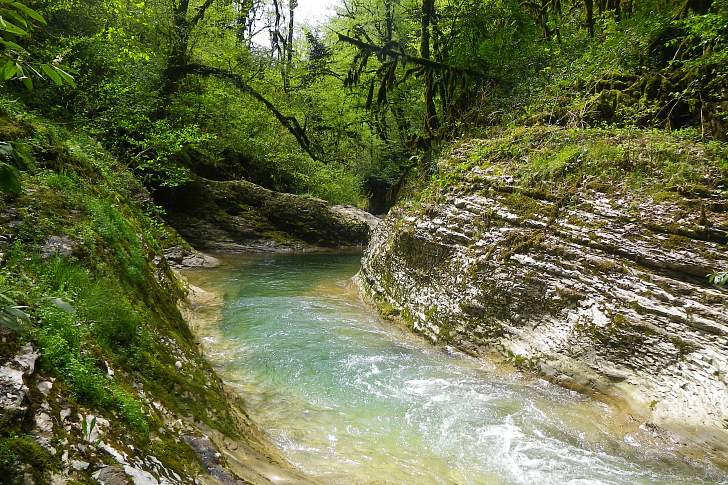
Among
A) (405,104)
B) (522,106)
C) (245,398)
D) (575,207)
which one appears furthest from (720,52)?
(405,104)

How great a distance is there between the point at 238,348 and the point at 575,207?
6062mm

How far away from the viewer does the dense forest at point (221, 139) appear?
9.80 ft

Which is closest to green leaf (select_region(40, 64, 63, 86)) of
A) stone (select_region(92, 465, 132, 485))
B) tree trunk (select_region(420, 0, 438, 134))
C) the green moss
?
the green moss

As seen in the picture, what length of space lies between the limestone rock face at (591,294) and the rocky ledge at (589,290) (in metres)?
0.02

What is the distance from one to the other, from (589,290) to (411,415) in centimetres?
314

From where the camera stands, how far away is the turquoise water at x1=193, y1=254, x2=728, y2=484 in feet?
15.3

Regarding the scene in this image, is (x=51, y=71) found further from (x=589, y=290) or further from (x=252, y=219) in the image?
(x=252, y=219)

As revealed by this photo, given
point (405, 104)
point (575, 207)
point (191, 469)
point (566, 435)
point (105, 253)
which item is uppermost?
point (405, 104)

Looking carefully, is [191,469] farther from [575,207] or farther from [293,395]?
[575,207]

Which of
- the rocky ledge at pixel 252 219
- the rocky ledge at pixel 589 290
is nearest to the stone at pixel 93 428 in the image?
the rocky ledge at pixel 589 290

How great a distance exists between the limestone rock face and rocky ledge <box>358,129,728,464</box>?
15mm

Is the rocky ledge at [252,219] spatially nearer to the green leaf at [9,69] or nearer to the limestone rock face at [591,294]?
the limestone rock face at [591,294]

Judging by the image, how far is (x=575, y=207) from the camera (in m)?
7.38

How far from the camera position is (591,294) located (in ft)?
21.5
